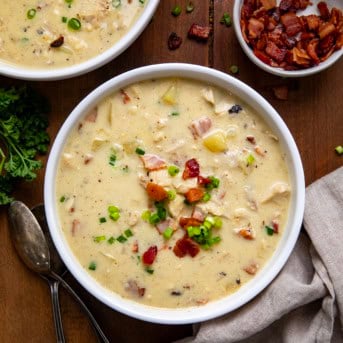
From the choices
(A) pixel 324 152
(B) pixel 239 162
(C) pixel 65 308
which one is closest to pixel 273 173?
(B) pixel 239 162

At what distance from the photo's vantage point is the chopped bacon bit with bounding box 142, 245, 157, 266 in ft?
8.24

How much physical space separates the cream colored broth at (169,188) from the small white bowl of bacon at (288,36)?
0.95 feet

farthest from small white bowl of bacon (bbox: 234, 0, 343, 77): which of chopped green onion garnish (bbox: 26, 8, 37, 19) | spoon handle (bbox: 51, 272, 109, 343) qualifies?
spoon handle (bbox: 51, 272, 109, 343)

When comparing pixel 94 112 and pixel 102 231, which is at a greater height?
pixel 94 112

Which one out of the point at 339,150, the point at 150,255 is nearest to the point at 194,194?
the point at 150,255

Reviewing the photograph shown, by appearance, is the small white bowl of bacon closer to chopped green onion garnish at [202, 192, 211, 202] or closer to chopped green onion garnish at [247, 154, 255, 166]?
chopped green onion garnish at [247, 154, 255, 166]

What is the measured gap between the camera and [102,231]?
8.32 ft

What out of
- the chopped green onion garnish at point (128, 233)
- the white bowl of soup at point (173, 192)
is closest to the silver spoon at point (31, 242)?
the white bowl of soup at point (173, 192)

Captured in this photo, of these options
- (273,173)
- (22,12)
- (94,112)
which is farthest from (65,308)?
(22,12)

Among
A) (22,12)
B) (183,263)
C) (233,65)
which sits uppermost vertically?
(22,12)

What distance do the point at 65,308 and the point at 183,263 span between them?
635mm

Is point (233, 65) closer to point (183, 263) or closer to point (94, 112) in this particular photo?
point (94, 112)

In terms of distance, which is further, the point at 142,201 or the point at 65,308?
the point at 65,308

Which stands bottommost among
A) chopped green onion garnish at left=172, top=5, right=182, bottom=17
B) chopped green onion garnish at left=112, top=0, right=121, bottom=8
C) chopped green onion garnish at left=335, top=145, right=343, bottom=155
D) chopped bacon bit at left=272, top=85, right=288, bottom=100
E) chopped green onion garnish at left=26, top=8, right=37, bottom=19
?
chopped green onion garnish at left=335, top=145, right=343, bottom=155
